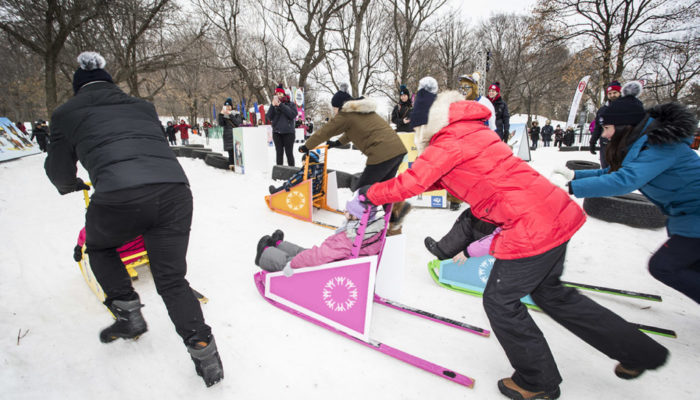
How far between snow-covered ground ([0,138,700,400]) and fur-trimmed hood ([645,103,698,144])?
1.43 meters

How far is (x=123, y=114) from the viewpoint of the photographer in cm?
169

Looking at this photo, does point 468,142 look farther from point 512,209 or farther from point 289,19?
point 289,19

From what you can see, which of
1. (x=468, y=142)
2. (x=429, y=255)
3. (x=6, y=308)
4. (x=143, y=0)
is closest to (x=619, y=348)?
(x=468, y=142)

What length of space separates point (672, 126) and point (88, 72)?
3.23 m

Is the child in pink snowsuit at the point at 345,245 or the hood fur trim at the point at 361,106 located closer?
the child in pink snowsuit at the point at 345,245

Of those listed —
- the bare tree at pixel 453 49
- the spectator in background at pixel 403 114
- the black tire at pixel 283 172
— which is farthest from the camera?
the bare tree at pixel 453 49

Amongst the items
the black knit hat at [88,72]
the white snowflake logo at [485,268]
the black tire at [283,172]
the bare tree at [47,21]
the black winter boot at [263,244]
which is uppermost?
the bare tree at [47,21]

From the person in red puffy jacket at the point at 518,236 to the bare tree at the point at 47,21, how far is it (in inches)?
617

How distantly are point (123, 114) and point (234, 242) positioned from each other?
2394 millimetres

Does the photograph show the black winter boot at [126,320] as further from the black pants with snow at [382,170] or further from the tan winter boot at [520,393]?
the black pants with snow at [382,170]

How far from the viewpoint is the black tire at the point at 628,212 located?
3.89 meters

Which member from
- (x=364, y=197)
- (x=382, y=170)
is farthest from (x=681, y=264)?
(x=382, y=170)

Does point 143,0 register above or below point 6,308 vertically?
above

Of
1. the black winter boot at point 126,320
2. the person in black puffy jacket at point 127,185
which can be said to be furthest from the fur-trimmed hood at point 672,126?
the black winter boot at point 126,320
